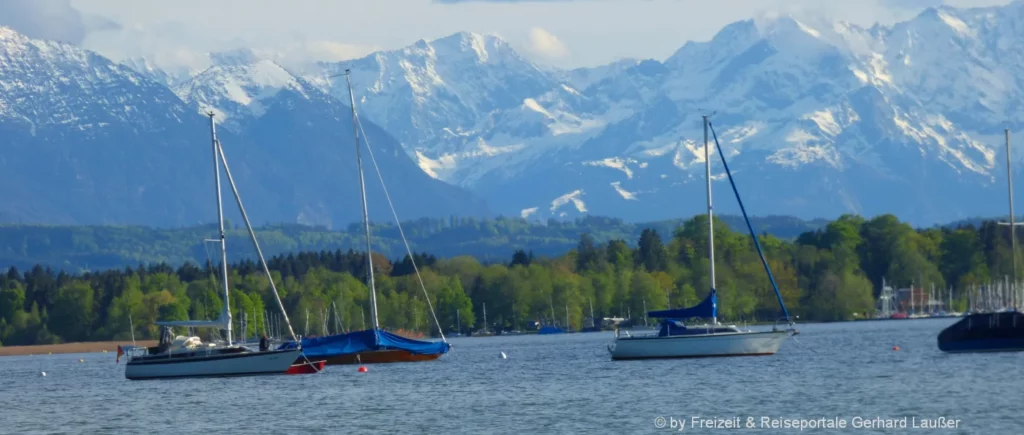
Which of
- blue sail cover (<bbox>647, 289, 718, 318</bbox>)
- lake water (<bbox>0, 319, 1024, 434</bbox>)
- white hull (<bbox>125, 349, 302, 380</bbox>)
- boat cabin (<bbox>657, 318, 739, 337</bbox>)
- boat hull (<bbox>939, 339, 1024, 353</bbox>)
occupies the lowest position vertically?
lake water (<bbox>0, 319, 1024, 434</bbox>)

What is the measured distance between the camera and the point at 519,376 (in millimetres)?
100875

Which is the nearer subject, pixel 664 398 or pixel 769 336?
pixel 664 398

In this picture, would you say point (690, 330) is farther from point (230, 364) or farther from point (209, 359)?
point (209, 359)

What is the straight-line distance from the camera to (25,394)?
102m

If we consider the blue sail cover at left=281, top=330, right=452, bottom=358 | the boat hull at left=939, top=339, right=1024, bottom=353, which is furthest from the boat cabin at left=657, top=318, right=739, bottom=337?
the blue sail cover at left=281, top=330, right=452, bottom=358

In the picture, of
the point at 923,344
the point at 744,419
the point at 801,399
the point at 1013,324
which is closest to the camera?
the point at 744,419

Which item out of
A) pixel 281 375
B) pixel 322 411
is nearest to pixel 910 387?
pixel 322 411

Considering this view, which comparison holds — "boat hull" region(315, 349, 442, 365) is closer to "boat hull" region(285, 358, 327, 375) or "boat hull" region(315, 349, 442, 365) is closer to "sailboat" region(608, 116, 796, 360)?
"boat hull" region(285, 358, 327, 375)

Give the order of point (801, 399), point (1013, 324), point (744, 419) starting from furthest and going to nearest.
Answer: point (1013, 324) → point (801, 399) → point (744, 419)

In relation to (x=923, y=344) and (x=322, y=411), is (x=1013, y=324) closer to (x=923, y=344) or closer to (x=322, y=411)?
(x=923, y=344)

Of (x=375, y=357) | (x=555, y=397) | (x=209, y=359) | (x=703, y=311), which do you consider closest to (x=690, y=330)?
(x=703, y=311)

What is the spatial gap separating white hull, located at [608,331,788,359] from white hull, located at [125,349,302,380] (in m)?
19.8

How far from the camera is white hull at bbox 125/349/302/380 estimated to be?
9956cm

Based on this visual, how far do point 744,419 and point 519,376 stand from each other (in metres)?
35.6
